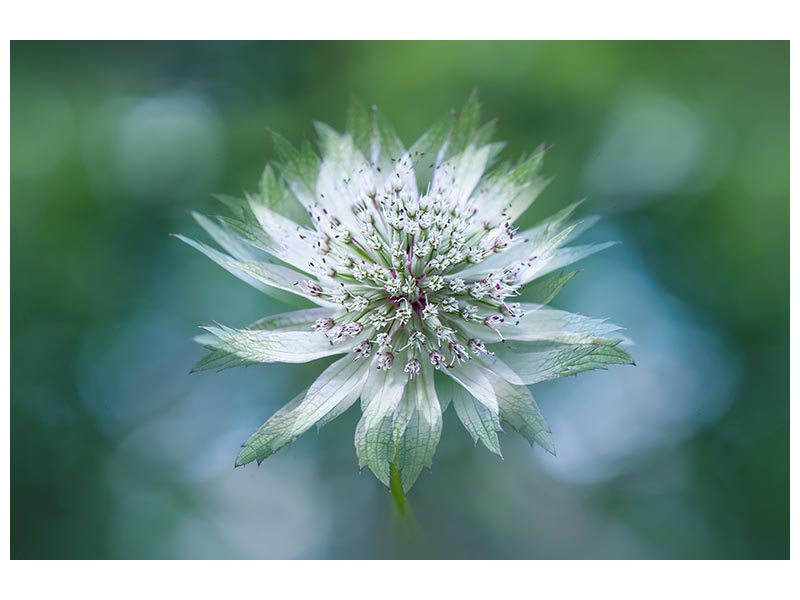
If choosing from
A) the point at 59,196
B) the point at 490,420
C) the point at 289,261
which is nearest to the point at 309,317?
the point at 289,261

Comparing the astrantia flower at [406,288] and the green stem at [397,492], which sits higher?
the astrantia flower at [406,288]

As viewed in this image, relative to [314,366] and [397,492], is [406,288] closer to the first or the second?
[397,492]

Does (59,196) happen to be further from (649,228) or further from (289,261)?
(649,228)

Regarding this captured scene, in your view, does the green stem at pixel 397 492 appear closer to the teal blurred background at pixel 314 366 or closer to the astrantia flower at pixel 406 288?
the astrantia flower at pixel 406 288

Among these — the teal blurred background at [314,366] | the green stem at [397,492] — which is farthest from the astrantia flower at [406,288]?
the teal blurred background at [314,366]

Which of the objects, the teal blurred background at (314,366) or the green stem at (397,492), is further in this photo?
the teal blurred background at (314,366)

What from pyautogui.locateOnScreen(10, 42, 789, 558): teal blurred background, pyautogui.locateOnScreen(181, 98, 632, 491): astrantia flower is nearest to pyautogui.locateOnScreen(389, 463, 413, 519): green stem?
pyautogui.locateOnScreen(181, 98, 632, 491): astrantia flower
